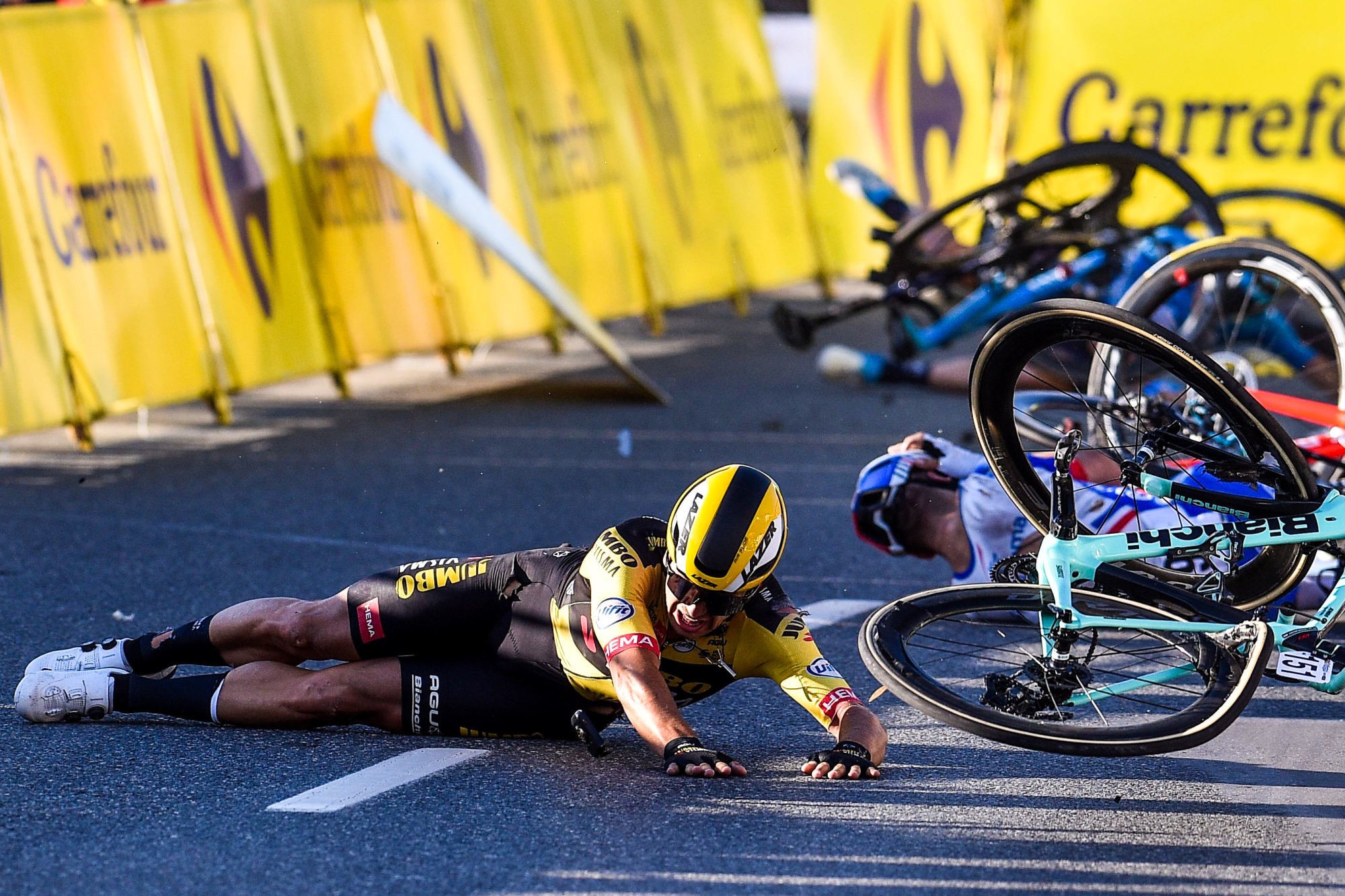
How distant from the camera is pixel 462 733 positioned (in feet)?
16.9

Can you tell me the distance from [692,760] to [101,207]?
6652mm

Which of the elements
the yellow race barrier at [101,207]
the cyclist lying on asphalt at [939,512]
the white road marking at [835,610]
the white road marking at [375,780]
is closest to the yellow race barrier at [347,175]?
the yellow race barrier at [101,207]

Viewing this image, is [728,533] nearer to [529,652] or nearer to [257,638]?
[529,652]

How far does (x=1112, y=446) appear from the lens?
503 centimetres

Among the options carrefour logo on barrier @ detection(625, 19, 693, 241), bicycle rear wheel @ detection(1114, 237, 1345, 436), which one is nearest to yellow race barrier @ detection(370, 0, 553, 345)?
carrefour logo on barrier @ detection(625, 19, 693, 241)

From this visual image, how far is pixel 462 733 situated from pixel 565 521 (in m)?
3.18

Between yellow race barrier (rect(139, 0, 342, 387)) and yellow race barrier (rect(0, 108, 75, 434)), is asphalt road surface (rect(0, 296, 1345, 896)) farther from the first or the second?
yellow race barrier (rect(139, 0, 342, 387))

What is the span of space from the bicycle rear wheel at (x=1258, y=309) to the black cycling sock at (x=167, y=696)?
3.30 m

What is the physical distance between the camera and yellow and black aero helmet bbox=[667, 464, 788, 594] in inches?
179

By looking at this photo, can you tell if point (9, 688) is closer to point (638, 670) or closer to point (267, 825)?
point (267, 825)

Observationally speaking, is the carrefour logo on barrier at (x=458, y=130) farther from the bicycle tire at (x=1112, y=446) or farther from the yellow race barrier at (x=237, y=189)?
the bicycle tire at (x=1112, y=446)

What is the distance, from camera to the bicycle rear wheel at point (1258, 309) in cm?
611

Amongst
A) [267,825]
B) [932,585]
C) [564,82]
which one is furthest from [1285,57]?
[267,825]

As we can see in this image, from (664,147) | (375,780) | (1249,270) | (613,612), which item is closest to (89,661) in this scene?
(375,780)
